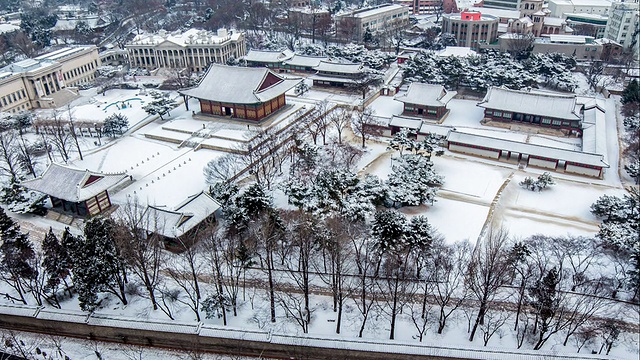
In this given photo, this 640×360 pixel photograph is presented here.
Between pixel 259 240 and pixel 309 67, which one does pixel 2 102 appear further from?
pixel 259 240

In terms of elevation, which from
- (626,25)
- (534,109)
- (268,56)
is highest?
(626,25)

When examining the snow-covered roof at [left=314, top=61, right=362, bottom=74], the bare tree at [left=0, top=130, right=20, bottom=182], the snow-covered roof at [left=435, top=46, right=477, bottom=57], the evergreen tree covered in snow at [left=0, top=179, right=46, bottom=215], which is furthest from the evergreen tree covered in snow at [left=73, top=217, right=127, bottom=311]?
the snow-covered roof at [left=435, top=46, right=477, bottom=57]

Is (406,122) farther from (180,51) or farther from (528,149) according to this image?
(180,51)

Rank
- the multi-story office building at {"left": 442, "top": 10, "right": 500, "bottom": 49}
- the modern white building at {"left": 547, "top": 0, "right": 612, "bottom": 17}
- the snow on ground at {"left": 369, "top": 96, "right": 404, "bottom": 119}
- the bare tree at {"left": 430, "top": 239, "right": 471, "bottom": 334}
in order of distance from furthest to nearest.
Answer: the modern white building at {"left": 547, "top": 0, "right": 612, "bottom": 17}
the multi-story office building at {"left": 442, "top": 10, "right": 500, "bottom": 49}
the snow on ground at {"left": 369, "top": 96, "right": 404, "bottom": 119}
the bare tree at {"left": 430, "top": 239, "right": 471, "bottom": 334}

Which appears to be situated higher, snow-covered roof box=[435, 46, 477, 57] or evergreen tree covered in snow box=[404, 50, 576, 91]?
snow-covered roof box=[435, 46, 477, 57]

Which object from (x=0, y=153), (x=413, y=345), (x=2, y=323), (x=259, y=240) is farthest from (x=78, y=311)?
(x=0, y=153)

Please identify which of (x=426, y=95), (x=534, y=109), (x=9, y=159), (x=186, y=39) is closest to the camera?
(x=9, y=159)

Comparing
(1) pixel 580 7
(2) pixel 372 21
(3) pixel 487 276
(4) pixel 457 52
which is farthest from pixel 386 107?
(1) pixel 580 7

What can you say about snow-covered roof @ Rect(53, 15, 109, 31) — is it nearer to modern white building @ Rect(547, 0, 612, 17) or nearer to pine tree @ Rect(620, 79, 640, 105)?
modern white building @ Rect(547, 0, 612, 17)
